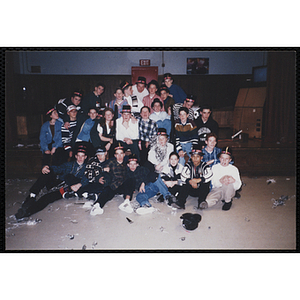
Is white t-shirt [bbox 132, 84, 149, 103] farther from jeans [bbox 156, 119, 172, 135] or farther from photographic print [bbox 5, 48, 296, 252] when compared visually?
jeans [bbox 156, 119, 172, 135]

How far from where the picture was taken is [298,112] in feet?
10.5

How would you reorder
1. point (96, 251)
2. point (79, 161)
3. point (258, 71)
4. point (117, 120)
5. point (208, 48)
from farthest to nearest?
point (258, 71)
point (117, 120)
point (79, 161)
point (208, 48)
point (96, 251)

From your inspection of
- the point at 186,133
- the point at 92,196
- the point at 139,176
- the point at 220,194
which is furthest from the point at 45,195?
the point at 220,194

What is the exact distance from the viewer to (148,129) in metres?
3.70

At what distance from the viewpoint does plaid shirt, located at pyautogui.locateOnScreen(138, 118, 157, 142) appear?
3.70 m

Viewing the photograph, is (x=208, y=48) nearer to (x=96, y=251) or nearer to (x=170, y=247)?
(x=170, y=247)

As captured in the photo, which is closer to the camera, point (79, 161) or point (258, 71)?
point (79, 161)

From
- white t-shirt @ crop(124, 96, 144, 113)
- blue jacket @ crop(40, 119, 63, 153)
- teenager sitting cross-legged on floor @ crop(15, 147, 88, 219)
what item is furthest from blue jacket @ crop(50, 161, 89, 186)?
white t-shirt @ crop(124, 96, 144, 113)

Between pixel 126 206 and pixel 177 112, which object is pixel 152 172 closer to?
pixel 126 206

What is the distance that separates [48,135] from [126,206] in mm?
1710

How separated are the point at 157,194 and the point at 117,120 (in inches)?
50.4

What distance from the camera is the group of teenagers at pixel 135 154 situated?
338cm

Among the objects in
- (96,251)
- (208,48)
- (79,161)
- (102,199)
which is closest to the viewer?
(96,251)

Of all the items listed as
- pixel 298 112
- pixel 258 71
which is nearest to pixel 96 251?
pixel 298 112
